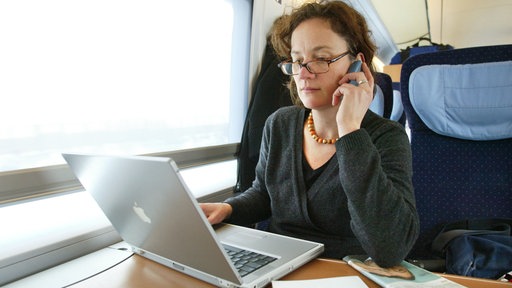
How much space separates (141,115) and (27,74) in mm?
441

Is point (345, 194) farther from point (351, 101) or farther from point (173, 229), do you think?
→ point (173, 229)

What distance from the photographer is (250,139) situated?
74.7 inches

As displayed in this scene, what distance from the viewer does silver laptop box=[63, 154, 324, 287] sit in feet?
1.76

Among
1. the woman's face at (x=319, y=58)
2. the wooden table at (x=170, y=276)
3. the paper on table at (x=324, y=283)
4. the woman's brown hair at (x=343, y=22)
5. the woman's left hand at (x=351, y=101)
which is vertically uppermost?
the woman's brown hair at (x=343, y=22)

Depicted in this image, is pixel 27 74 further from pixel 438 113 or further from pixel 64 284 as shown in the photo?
pixel 438 113

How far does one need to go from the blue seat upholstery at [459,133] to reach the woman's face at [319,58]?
0.35 metres

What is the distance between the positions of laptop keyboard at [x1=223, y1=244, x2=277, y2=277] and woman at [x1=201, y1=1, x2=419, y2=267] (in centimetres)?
21

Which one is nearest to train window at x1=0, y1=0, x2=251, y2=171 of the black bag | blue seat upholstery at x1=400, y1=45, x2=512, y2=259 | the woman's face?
the woman's face

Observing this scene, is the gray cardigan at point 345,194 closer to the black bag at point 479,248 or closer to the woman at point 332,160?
the woman at point 332,160

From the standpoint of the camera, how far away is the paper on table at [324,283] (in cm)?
64

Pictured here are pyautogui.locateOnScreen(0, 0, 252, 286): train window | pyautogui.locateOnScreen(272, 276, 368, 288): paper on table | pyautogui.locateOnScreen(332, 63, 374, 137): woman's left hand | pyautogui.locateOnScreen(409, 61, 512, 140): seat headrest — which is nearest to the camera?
pyautogui.locateOnScreen(272, 276, 368, 288): paper on table

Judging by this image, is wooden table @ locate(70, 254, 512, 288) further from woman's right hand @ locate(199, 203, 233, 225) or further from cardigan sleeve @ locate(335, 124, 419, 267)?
woman's right hand @ locate(199, 203, 233, 225)

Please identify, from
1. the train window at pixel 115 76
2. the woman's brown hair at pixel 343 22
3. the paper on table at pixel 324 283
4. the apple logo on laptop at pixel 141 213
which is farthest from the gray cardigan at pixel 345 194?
the train window at pixel 115 76

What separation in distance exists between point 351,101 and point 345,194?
0.25 m
